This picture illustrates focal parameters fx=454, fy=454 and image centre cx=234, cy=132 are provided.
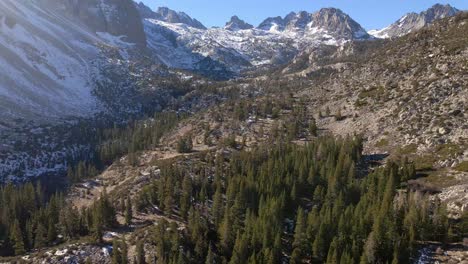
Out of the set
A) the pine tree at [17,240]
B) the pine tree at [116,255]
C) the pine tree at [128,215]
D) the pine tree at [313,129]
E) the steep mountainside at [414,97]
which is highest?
the steep mountainside at [414,97]

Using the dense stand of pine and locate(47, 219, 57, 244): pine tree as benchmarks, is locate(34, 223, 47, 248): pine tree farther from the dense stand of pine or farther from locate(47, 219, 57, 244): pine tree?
locate(47, 219, 57, 244): pine tree

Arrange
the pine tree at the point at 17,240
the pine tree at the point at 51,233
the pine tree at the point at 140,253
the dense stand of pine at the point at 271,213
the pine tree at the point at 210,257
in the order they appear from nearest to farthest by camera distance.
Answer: the dense stand of pine at the point at 271,213, the pine tree at the point at 210,257, the pine tree at the point at 140,253, the pine tree at the point at 17,240, the pine tree at the point at 51,233

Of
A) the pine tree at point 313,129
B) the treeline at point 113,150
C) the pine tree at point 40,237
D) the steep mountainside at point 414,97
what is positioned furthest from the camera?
the treeline at point 113,150

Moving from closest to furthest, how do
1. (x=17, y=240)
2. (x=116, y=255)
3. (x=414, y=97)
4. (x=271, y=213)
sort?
(x=116, y=255)
(x=271, y=213)
(x=17, y=240)
(x=414, y=97)

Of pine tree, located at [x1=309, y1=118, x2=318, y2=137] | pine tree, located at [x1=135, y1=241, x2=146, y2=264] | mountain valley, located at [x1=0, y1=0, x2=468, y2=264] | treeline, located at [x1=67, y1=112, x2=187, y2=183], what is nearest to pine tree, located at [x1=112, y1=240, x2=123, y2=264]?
mountain valley, located at [x1=0, y1=0, x2=468, y2=264]

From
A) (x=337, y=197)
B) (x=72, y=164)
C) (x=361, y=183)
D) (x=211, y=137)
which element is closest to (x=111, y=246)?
(x=337, y=197)

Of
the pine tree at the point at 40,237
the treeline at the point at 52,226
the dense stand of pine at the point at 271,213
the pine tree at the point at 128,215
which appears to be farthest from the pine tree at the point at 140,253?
the pine tree at the point at 40,237

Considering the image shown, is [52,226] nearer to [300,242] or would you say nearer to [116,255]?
[116,255]

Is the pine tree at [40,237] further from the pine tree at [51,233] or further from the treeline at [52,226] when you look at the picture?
the pine tree at [51,233]

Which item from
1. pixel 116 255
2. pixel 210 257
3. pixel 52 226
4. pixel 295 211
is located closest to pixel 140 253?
pixel 116 255

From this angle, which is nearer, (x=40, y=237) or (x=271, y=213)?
(x=271, y=213)
